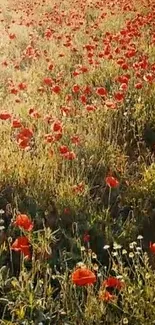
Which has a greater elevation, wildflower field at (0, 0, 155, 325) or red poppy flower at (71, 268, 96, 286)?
red poppy flower at (71, 268, 96, 286)

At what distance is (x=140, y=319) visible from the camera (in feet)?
7.74

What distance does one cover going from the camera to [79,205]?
3.19 metres

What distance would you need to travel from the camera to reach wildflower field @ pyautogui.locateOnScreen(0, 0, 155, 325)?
7.98 ft

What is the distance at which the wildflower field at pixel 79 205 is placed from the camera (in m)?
2.43

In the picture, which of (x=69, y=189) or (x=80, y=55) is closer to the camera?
(x=69, y=189)

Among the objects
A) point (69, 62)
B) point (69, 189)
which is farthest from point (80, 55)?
point (69, 189)

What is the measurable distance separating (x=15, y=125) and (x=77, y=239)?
93 centimetres

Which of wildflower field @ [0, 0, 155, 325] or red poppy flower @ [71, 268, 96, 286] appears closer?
red poppy flower @ [71, 268, 96, 286]

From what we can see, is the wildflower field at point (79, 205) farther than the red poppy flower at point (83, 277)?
Yes

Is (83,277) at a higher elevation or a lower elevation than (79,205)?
higher

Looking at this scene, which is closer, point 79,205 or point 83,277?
point 83,277

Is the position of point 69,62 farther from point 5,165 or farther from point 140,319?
point 140,319

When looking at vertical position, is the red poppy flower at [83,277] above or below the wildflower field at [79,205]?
above

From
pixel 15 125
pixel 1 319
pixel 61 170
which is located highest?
pixel 15 125
